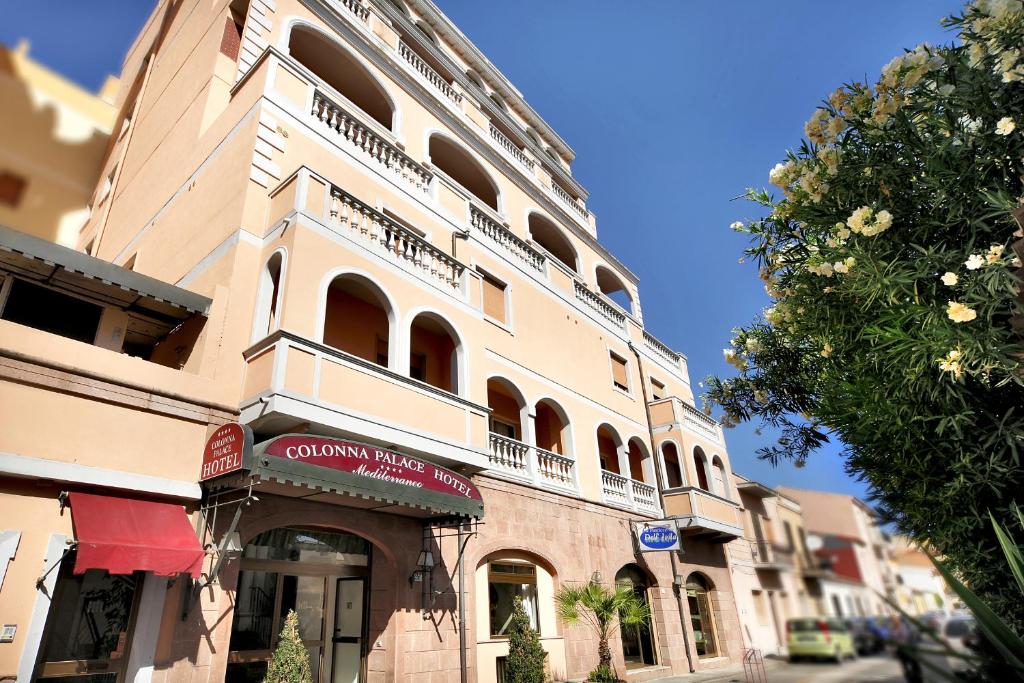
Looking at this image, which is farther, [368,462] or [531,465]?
[531,465]

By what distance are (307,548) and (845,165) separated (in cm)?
902

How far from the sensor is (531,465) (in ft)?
44.8

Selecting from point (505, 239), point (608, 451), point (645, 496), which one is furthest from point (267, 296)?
point (645, 496)

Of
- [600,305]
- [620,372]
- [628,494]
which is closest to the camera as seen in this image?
[628,494]

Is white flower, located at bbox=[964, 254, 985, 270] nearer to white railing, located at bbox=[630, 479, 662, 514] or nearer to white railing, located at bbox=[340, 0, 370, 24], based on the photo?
white railing, located at bbox=[630, 479, 662, 514]

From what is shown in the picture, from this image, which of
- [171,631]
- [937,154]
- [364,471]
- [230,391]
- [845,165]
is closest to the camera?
[937,154]

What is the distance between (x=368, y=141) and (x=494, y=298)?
16.0ft

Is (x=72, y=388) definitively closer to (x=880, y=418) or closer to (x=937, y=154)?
(x=880, y=418)

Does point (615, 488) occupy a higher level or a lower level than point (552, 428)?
lower

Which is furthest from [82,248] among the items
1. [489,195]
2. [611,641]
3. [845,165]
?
[845,165]

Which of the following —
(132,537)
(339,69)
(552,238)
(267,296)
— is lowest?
(132,537)

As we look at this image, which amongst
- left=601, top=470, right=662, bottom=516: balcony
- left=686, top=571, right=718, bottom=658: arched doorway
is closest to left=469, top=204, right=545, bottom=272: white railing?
left=601, top=470, right=662, bottom=516: balcony

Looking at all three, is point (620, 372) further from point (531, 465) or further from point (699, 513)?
point (531, 465)

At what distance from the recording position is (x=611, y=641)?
14109 mm
